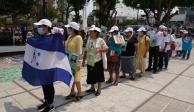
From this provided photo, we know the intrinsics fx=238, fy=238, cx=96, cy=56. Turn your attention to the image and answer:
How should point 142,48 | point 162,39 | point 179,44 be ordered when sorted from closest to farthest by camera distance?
point 142,48, point 162,39, point 179,44

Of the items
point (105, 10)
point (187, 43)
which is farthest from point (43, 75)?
point (187, 43)

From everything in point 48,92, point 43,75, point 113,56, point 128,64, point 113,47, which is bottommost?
point 48,92

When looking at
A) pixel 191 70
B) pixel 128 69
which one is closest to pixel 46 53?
pixel 128 69

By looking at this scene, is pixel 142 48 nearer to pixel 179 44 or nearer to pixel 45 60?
pixel 45 60

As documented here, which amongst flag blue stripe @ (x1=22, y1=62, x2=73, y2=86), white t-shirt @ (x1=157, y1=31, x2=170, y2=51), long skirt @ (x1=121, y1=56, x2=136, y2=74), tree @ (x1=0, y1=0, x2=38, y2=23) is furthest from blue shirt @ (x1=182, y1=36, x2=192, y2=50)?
tree @ (x1=0, y1=0, x2=38, y2=23)

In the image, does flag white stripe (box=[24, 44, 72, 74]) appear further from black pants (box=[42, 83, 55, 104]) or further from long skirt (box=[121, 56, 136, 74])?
long skirt (box=[121, 56, 136, 74])

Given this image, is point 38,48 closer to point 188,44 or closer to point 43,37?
point 43,37

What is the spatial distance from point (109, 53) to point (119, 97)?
4.49ft

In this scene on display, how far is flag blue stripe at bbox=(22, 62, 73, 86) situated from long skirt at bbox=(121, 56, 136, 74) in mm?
3030

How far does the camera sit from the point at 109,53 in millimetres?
6684

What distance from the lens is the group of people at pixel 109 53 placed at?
5.04m

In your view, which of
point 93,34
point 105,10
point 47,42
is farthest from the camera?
point 105,10

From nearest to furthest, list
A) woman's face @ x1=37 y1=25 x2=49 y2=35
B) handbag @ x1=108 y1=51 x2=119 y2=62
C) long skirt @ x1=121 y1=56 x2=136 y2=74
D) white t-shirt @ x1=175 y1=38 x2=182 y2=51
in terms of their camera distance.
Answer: woman's face @ x1=37 y1=25 x2=49 y2=35 → handbag @ x1=108 y1=51 x2=119 y2=62 → long skirt @ x1=121 y1=56 x2=136 y2=74 → white t-shirt @ x1=175 y1=38 x2=182 y2=51

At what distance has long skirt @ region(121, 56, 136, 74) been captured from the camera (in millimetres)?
7395
